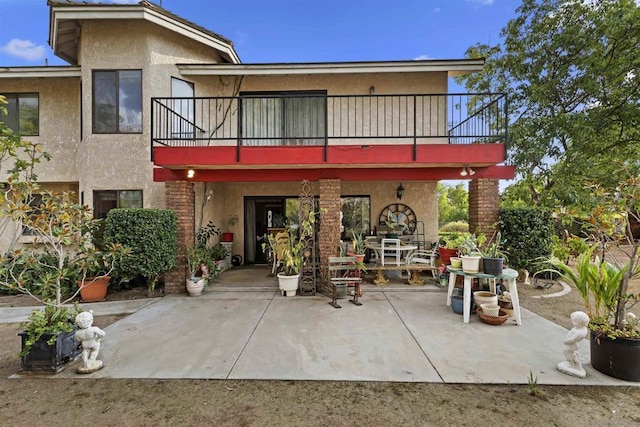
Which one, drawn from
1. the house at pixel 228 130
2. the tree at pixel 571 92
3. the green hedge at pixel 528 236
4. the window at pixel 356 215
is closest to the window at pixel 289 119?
the house at pixel 228 130

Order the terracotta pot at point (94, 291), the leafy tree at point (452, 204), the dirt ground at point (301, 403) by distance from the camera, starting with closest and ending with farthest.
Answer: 1. the dirt ground at point (301, 403)
2. the terracotta pot at point (94, 291)
3. the leafy tree at point (452, 204)

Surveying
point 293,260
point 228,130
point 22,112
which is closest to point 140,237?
point 293,260

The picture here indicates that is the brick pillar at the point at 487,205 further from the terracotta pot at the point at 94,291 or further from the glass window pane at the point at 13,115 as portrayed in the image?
the glass window pane at the point at 13,115

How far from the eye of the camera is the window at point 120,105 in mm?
8195

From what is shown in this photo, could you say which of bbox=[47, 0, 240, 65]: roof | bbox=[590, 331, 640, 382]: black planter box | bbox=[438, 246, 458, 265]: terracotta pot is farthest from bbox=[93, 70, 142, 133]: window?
bbox=[590, 331, 640, 382]: black planter box

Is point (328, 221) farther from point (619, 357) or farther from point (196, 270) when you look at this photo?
point (619, 357)

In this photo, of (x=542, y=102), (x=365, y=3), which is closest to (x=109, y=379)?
(x=542, y=102)

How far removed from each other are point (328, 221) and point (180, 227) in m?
3.60

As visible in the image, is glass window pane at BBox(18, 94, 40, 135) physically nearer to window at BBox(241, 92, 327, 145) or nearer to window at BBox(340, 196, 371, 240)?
window at BBox(241, 92, 327, 145)

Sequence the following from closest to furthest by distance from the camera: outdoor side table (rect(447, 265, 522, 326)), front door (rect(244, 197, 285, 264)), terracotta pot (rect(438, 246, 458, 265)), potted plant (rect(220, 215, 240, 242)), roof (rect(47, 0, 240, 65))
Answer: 1. outdoor side table (rect(447, 265, 522, 326))
2. terracotta pot (rect(438, 246, 458, 265))
3. roof (rect(47, 0, 240, 65))
4. potted plant (rect(220, 215, 240, 242))
5. front door (rect(244, 197, 285, 264))

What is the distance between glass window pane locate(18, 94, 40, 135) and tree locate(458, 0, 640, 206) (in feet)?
50.2

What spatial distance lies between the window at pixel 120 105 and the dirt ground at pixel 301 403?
21.9ft

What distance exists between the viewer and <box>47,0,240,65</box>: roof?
301 inches

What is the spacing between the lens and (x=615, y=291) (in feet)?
11.6
